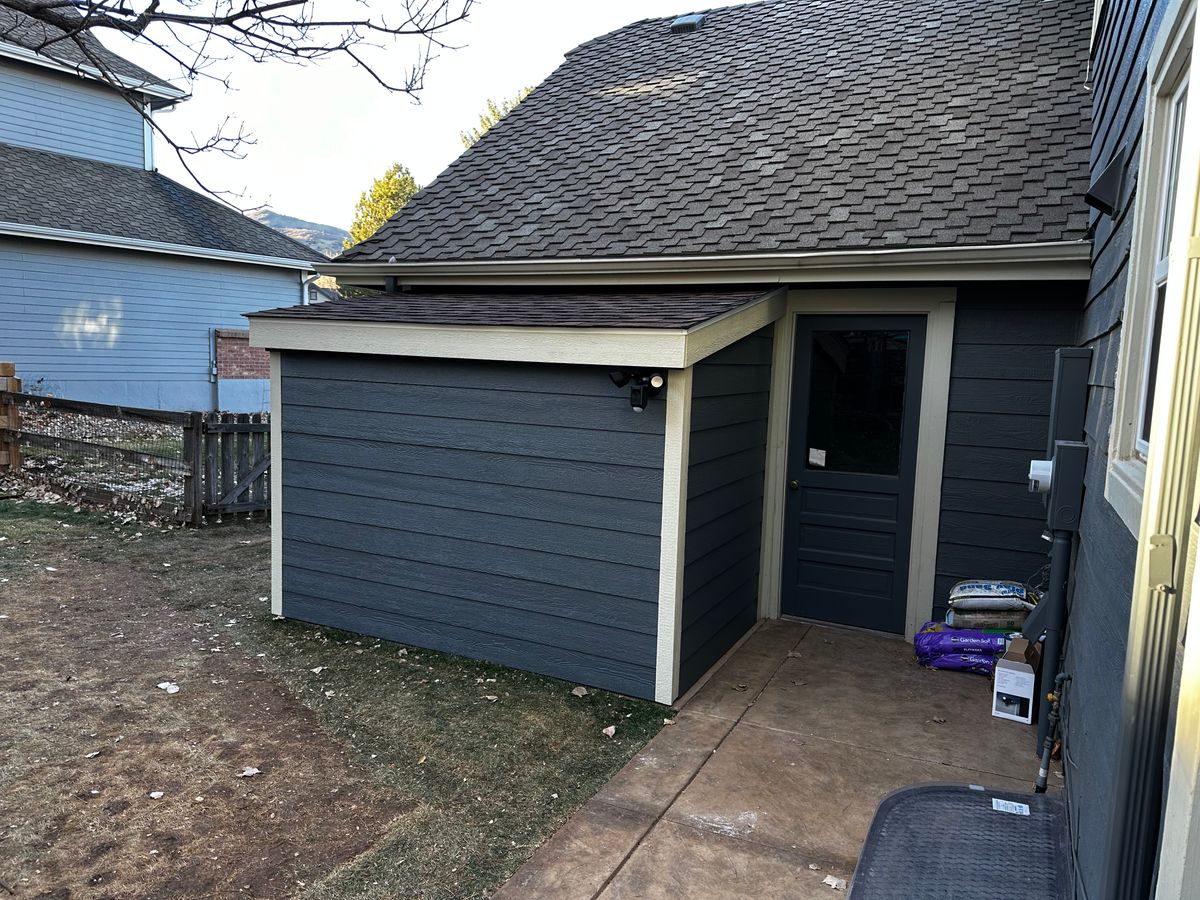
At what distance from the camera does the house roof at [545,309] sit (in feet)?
14.8

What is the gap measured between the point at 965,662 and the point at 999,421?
1491mm

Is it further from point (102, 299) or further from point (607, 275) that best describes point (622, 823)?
point (102, 299)

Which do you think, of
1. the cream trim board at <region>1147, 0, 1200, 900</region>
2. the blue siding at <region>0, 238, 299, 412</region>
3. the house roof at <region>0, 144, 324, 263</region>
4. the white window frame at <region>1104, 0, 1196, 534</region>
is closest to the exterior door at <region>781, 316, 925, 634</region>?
the white window frame at <region>1104, 0, 1196, 534</region>

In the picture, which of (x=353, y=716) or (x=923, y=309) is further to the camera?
(x=923, y=309)

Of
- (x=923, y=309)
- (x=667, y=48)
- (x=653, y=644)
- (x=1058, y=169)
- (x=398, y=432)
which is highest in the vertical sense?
(x=667, y=48)

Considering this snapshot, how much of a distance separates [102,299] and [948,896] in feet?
52.0

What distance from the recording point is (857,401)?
5.64 metres

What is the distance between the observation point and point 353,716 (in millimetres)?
4344

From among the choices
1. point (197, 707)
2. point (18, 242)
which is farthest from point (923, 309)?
point (18, 242)

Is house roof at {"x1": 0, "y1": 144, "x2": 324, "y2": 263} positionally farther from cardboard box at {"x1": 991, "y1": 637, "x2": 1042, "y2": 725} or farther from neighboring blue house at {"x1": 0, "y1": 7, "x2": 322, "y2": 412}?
cardboard box at {"x1": 991, "y1": 637, "x2": 1042, "y2": 725}

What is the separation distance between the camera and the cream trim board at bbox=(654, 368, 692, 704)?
4336 mm

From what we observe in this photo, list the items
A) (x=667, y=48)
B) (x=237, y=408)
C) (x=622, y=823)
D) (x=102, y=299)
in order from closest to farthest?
(x=622, y=823) < (x=667, y=48) < (x=102, y=299) < (x=237, y=408)

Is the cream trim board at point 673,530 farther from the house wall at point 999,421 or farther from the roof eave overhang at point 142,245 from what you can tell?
the roof eave overhang at point 142,245

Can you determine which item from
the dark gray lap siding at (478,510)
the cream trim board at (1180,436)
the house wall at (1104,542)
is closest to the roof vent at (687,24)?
the house wall at (1104,542)
